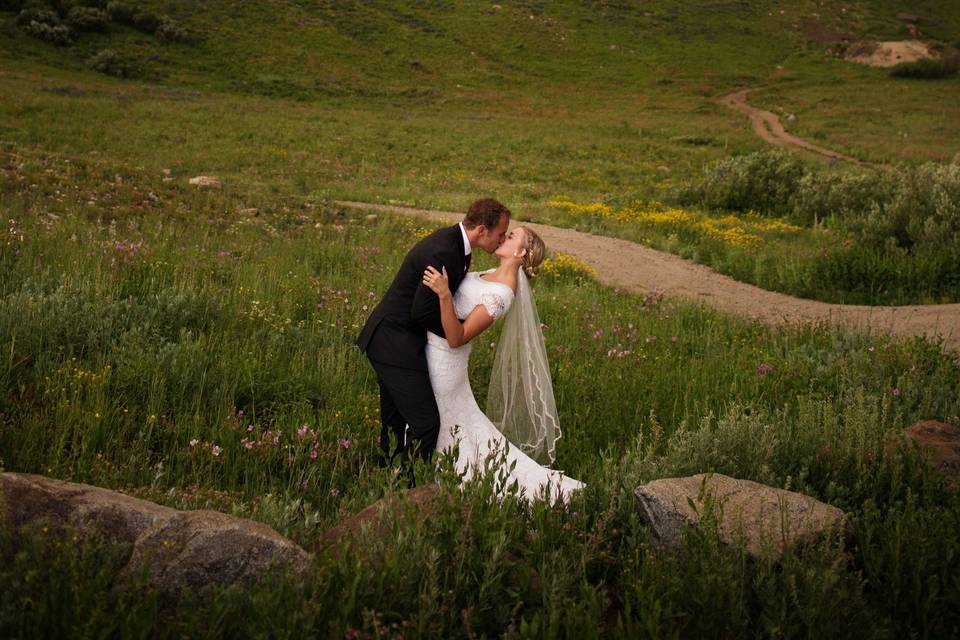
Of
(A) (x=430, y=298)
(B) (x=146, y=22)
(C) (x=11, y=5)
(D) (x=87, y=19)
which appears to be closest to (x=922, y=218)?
(A) (x=430, y=298)

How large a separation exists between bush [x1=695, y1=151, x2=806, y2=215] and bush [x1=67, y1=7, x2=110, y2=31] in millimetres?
41690

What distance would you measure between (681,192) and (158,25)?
42157mm

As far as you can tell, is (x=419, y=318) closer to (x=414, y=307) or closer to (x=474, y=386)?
(x=414, y=307)

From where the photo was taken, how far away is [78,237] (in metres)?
9.43

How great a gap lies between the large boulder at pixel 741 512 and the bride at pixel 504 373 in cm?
97

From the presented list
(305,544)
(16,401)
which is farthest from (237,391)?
(305,544)

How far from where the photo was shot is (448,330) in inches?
196

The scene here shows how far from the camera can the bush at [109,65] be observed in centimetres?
4312

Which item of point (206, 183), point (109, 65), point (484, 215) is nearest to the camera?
point (484, 215)

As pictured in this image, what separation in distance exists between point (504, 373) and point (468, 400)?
502 mm

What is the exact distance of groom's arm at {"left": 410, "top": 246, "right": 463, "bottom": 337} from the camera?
5.05m

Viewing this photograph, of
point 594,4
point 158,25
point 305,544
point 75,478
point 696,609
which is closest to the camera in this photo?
point 696,609

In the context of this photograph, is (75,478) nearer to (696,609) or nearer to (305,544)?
(305,544)

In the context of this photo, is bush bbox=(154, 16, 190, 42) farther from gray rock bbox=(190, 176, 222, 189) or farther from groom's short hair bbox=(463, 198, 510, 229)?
groom's short hair bbox=(463, 198, 510, 229)
